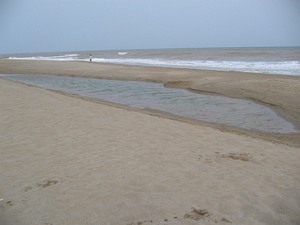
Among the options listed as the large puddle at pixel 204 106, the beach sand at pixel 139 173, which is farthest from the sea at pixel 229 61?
the beach sand at pixel 139 173

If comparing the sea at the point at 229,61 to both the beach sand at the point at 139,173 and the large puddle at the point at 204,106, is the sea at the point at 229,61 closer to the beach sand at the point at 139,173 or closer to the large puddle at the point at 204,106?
the large puddle at the point at 204,106

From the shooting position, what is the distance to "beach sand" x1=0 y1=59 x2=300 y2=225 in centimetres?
364

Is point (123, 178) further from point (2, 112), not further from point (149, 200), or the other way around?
point (2, 112)

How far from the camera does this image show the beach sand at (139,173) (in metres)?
3.64

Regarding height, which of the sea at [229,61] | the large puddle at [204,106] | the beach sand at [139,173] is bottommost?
the large puddle at [204,106]

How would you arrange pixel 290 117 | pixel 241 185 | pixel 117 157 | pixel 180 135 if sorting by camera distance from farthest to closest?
pixel 290 117 → pixel 180 135 → pixel 117 157 → pixel 241 185

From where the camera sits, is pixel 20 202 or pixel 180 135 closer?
pixel 20 202

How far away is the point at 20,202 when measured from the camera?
3.91 meters

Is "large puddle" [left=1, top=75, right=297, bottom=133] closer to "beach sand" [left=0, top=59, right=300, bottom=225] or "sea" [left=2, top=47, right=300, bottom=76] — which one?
"beach sand" [left=0, top=59, right=300, bottom=225]

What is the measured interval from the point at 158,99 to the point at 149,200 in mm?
9612

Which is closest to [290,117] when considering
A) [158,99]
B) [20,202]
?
[158,99]

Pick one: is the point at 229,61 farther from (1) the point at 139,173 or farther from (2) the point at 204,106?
(1) the point at 139,173

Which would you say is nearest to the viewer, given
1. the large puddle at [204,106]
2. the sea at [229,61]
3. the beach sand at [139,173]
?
the beach sand at [139,173]

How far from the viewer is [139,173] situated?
470 cm
